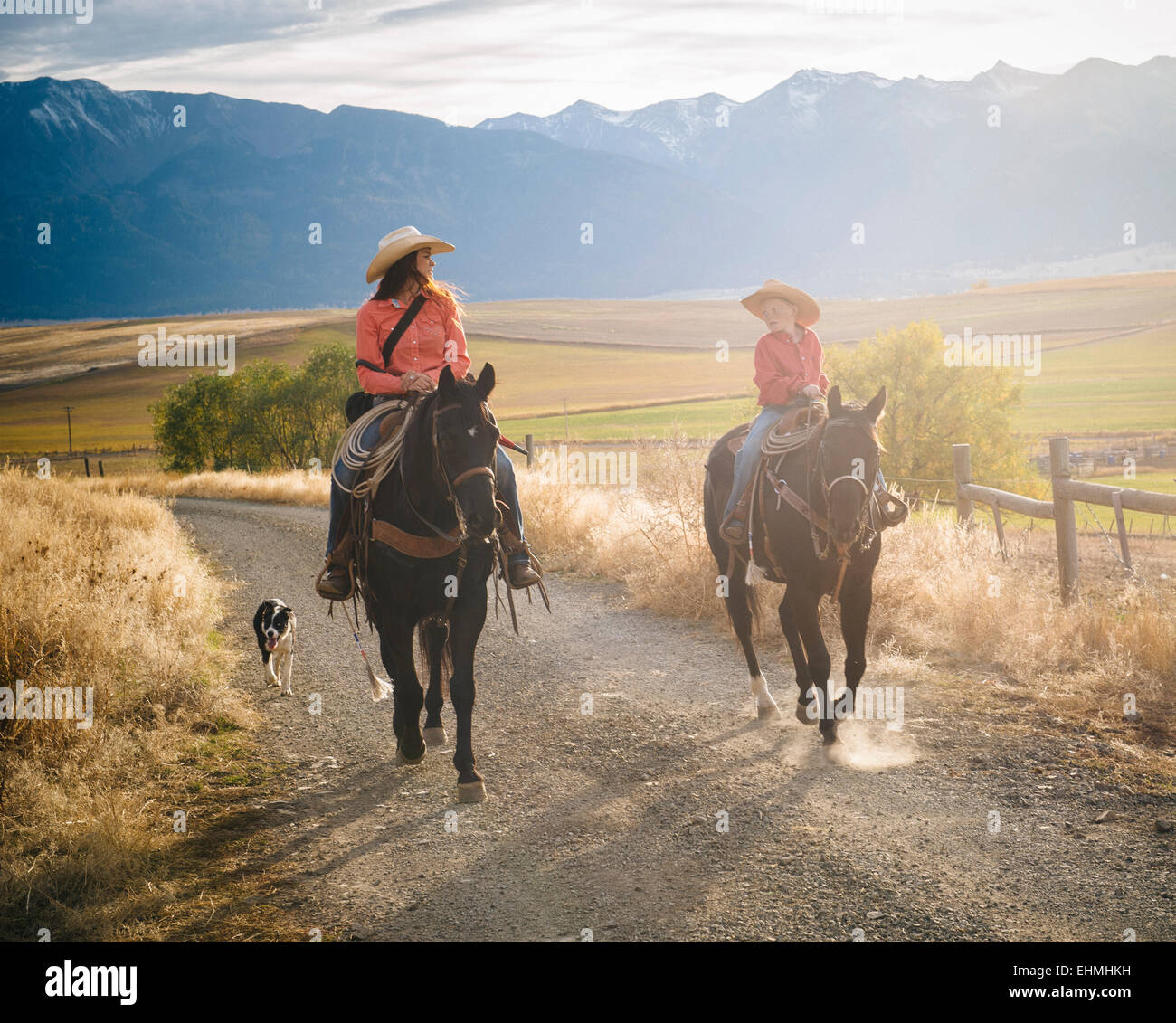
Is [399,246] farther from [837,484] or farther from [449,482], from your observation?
[837,484]

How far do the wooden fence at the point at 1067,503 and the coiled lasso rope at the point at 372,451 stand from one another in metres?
6.17

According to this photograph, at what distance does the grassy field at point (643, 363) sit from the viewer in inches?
2803

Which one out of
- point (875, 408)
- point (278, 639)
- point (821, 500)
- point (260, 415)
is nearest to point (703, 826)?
point (821, 500)

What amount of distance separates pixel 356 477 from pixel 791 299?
375cm

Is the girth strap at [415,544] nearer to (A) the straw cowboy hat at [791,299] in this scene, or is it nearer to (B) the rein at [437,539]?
(B) the rein at [437,539]

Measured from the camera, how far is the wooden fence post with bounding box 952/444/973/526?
1061 cm

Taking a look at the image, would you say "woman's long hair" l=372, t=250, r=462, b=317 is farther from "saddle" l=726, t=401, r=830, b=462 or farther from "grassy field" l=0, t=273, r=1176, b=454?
"grassy field" l=0, t=273, r=1176, b=454

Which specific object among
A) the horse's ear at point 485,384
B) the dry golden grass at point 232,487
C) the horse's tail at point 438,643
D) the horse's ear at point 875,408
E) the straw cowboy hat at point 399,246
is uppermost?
the straw cowboy hat at point 399,246

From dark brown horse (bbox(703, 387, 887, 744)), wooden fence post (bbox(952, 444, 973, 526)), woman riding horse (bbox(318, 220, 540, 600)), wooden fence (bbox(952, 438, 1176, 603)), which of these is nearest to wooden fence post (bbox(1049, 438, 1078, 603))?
wooden fence (bbox(952, 438, 1176, 603))

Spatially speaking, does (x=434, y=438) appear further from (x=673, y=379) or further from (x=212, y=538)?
(x=673, y=379)

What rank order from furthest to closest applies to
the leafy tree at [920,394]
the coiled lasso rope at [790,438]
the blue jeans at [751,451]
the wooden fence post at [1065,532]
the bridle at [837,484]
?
1. the leafy tree at [920,394]
2. the wooden fence post at [1065,532]
3. the blue jeans at [751,451]
4. the coiled lasso rope at [790,438]
5. the bridle at [837,484]

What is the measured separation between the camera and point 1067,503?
8898 mm

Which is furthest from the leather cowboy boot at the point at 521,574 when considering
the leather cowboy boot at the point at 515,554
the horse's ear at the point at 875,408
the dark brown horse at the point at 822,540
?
the horse's ear at the point at 875,408
